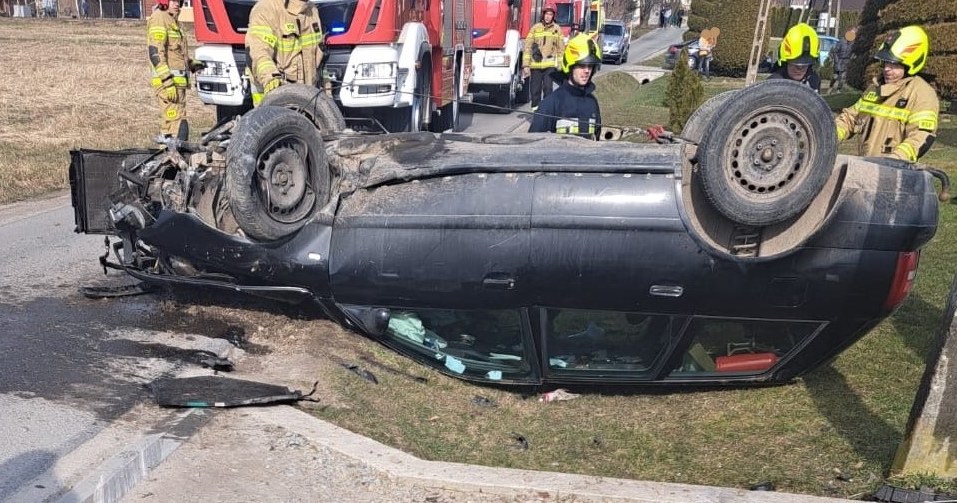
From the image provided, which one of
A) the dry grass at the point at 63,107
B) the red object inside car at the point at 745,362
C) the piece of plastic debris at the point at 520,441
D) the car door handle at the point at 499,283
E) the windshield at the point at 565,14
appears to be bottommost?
the piece of plastic debris at the point at 520,441

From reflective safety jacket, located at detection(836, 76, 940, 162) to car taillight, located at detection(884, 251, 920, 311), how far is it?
5.40 ft

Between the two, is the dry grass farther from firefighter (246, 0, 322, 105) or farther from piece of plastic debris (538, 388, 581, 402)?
piece of plastic debris (538, 388, 581, 402)

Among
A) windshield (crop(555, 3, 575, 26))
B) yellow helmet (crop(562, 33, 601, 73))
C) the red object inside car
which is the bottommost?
the red object inside car

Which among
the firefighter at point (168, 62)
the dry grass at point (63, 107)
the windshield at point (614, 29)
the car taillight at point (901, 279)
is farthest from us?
the windshield at point (614, 29)

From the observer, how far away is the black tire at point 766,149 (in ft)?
13.9

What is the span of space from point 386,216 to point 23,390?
6.22 ft

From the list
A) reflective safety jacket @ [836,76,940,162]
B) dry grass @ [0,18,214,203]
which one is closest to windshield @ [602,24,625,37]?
dry grass @ [0,18,214,203]

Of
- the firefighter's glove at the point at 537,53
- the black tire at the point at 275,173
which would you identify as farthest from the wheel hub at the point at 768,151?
the firefighter's glove at the point at 537,53

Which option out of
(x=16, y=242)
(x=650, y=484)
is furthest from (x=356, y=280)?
(x=16, y=242)

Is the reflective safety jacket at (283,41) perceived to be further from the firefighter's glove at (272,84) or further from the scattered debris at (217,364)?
the scattered debris at (217,364)

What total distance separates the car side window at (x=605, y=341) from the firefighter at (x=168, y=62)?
6.80 metres

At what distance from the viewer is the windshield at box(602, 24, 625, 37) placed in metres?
40.8

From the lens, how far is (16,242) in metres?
7.63

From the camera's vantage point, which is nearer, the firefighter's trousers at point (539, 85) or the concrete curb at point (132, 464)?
the concrete curb at point (132, 464)
